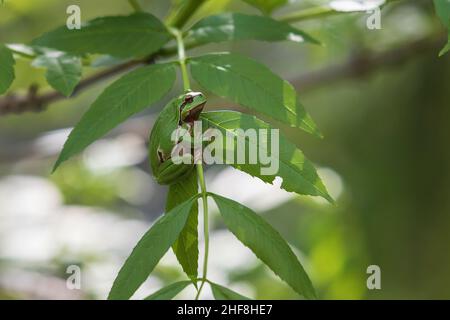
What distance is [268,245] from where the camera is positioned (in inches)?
25.5

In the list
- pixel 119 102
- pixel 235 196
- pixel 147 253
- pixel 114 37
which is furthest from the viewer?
pixel 235 196

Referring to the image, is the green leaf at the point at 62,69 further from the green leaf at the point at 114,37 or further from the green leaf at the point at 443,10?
the green leaf at the point at 443,10

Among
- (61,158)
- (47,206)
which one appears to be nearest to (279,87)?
(61,158)

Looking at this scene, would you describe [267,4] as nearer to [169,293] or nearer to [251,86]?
[251,86]

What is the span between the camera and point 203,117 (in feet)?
2.34

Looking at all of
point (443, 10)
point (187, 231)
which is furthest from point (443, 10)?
A: point (187, 231)

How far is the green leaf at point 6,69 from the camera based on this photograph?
0.72 m

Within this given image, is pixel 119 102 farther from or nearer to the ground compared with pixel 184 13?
nearer to the ground

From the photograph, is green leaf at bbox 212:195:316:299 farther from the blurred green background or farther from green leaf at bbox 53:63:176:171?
the blurred green background

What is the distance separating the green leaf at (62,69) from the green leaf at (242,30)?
15cm

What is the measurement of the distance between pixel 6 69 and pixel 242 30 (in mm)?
292

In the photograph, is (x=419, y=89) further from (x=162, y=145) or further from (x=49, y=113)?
(x=162, y=145)

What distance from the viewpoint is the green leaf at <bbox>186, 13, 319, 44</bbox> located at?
2.82ft

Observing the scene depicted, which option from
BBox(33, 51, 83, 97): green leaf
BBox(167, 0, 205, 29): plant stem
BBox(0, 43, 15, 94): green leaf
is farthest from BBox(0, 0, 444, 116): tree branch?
BBox(0, 43, 15, 94): green leaf
